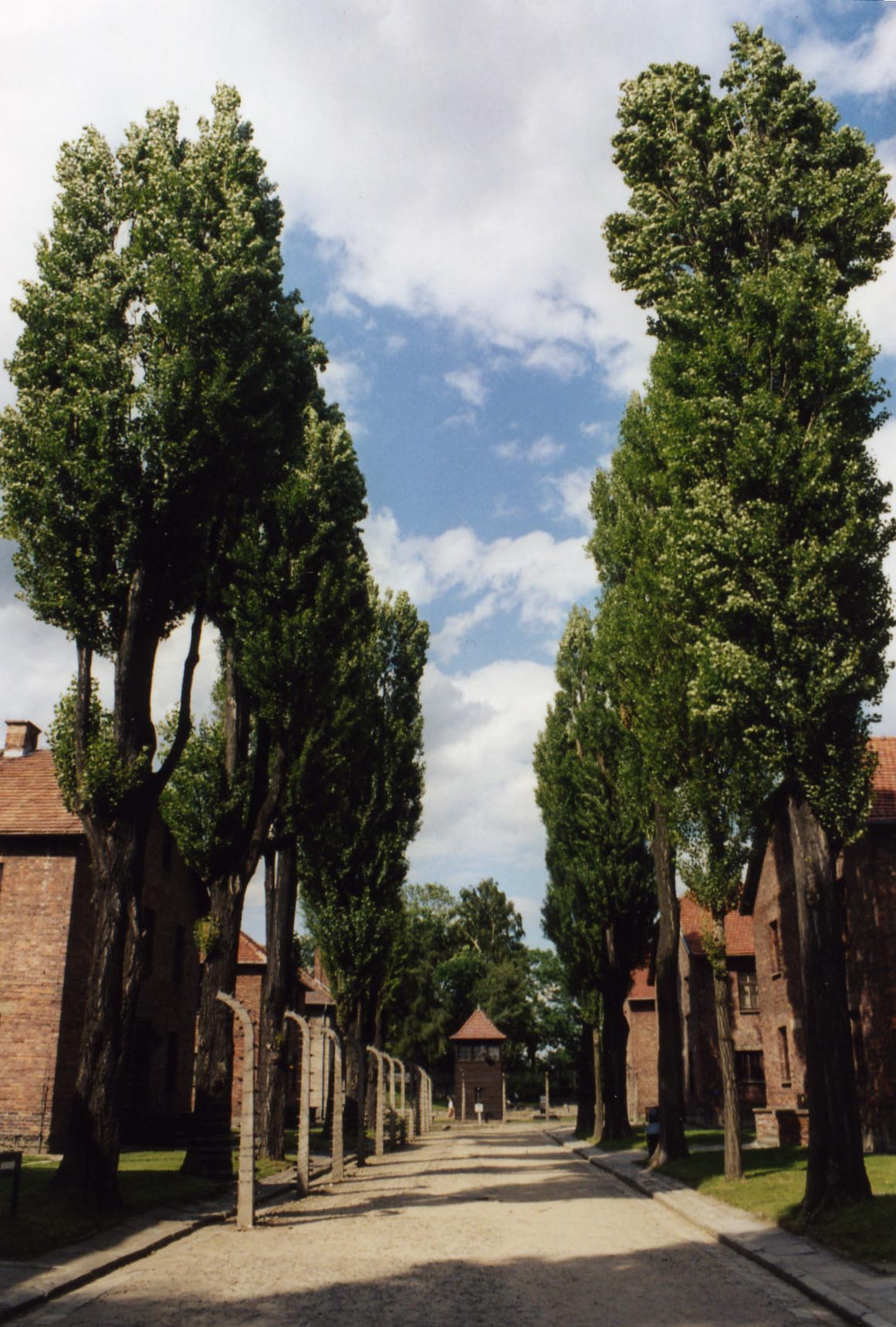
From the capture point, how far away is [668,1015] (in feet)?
68.8

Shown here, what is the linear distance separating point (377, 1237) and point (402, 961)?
65.7ft

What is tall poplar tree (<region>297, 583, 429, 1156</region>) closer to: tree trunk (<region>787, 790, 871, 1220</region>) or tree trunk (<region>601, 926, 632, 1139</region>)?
Result: tree trunk (<region>601, 926, 632, 1139</region>)

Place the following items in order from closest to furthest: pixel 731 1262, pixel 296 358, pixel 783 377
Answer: pixel 731 1262 < pixel 783 377 < pixel 296 358

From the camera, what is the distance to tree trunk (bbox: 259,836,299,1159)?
901 inches

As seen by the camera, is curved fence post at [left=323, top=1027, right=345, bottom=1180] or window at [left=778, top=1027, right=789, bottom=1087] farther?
window at [left=778, top=1027, right=789, bottom=1087]

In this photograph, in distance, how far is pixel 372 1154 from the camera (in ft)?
99.5

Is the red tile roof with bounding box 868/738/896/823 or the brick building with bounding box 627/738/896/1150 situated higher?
the red tile roof with bounding box 868/738/896/823

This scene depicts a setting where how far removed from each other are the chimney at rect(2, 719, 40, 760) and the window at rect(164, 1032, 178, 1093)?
938 centimetres

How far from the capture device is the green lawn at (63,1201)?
35.2 ft

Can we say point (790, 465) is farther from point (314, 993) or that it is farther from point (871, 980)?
point (314, 993)

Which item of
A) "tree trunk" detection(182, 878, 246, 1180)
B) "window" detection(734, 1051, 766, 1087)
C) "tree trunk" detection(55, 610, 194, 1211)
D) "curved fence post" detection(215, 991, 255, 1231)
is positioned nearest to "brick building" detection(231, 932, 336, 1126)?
"tree trunk" detection(182, 878, 246, 1180)

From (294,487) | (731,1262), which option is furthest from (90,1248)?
(294,487)

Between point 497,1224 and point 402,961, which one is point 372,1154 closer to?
point 402,961

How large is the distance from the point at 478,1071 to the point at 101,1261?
2554 inches
